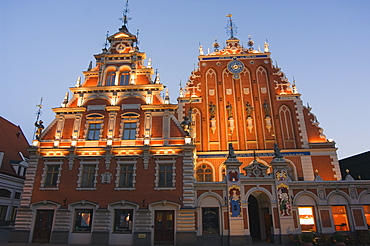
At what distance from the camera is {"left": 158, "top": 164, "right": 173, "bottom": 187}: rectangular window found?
19217 millimetres

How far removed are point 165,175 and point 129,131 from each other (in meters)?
4.77

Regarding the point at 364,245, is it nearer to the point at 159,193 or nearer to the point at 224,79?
the point at 159,193

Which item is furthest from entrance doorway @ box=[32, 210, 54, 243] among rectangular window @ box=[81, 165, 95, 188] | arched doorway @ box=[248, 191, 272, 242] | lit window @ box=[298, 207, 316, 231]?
lit window @ box=[298, 207, 316, 231]

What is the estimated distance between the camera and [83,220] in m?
19.0

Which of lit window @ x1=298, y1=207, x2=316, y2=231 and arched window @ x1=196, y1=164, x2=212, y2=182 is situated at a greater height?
arched window @ x1=196, y1=164, x2=212, y2=182

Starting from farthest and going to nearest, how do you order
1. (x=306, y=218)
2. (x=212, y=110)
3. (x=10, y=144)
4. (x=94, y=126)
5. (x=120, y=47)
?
1. (x=10, y=144)
2. (x=212, y=110)
3. (x=120, y=47)
4. (x=94, y=126)
5. (x=306, y=218)

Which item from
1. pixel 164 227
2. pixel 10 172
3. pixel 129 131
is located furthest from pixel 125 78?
pixel 10 172

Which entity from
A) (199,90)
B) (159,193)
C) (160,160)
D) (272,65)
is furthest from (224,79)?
(159,193)

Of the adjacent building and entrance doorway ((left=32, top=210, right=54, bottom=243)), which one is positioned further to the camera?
the adjacent building

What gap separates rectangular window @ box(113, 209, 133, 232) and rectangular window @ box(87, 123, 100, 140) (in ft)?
20.5

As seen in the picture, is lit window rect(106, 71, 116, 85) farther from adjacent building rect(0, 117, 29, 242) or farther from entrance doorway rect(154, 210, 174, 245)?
adjacent building rect(0, 117, 29, 242)

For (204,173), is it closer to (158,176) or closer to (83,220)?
(158,176)

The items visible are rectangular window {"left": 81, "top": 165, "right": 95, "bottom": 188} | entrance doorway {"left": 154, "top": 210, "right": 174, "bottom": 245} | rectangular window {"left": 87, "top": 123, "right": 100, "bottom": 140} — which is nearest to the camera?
entrance doorway {"left": 154, "top": 210, "right": 174, "bottom": 245}

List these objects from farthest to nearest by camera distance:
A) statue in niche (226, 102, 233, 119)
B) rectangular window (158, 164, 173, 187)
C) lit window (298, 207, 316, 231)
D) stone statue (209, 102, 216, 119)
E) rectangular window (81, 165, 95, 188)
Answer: stone statue (209, 102, 216, 119) → statue in niche (226, 102, 233, 119) → rectangular window (81, 165, 95, 188) → rectangular window (158, 164, 173, 187) → lit window (298, 207, 316, 231)
